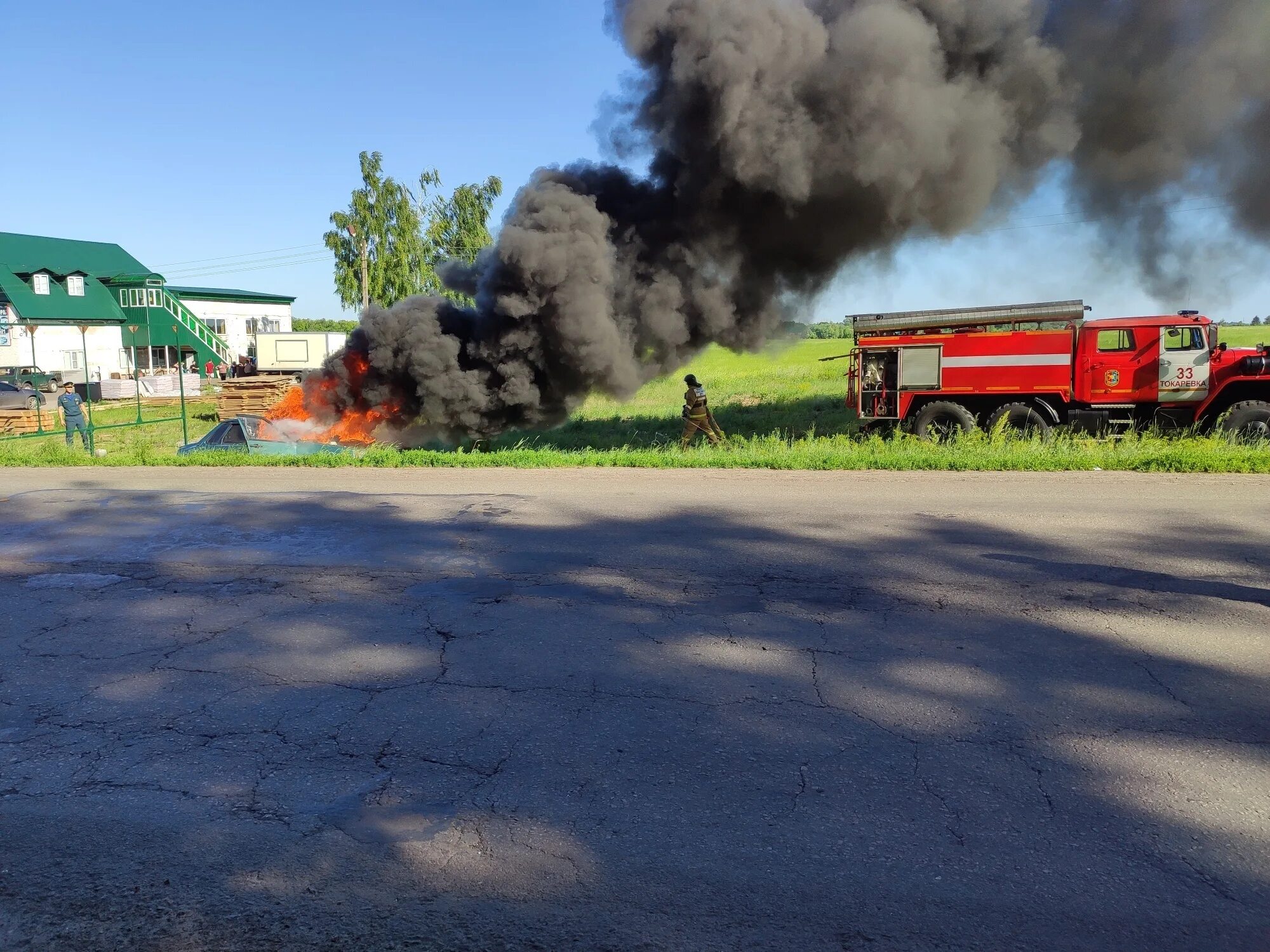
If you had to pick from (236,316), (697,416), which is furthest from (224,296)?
(697,416)

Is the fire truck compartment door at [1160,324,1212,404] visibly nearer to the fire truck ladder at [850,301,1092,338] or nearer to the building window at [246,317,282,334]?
the fire truck ladder at [850,301,1092,338]

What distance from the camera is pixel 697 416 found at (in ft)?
50.9

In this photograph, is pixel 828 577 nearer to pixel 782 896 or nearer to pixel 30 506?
pixel 782 896

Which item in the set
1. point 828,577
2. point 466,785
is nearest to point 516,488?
point 828,577

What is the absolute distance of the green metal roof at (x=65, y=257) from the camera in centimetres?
4391

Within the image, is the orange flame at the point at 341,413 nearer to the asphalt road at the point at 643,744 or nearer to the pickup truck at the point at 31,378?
the asphalt road at the point at 643,744

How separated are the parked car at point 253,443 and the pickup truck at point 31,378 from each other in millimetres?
24716

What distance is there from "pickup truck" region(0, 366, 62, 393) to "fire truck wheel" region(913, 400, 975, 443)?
3323cm

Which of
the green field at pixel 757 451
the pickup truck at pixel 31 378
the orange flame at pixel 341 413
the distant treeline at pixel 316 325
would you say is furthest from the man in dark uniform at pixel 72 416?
the distant treeline at pixel 316 325

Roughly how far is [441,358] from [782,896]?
1416cm

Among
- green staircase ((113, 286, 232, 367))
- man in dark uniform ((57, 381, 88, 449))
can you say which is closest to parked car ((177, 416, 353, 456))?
man in dark uniform ((57, 381, 88, 449))

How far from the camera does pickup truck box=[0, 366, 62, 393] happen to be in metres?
36.3

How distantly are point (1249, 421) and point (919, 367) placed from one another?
188 inches

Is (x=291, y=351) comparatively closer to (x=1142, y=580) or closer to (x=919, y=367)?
(x=919, y=367)
